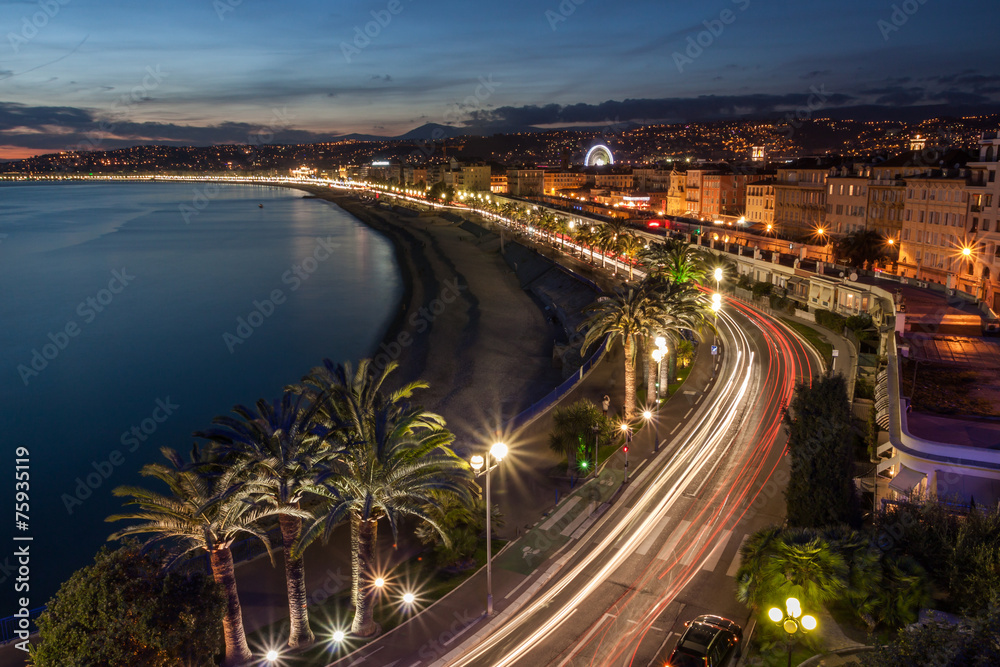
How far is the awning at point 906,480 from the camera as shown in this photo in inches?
705

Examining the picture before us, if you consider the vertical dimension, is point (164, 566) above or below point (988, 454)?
below

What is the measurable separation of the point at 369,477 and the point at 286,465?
6.92 ft

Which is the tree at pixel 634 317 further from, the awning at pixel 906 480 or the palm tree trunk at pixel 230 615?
the palm tree trunk at pixel 230 615

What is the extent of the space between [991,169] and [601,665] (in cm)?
4381

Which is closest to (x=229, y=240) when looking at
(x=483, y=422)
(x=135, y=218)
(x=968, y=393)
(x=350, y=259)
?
(x=350, y=259)

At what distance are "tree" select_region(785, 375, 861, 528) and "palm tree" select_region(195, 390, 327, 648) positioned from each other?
12.8 meters

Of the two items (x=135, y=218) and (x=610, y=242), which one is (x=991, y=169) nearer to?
(x=610, y=242)

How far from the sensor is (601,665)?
1516 cm

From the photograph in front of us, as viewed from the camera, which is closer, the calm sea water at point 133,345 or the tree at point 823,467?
the tree at point 823,467

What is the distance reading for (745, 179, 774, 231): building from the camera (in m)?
76.1

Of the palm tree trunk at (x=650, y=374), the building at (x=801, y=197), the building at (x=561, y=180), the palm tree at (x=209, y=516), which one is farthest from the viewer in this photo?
the building at (x=561, y=180)

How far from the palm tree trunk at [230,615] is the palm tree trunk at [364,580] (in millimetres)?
2663

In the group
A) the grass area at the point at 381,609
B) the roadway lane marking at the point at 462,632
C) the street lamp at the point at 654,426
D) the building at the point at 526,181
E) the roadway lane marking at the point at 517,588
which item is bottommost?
the grass area at the point at 381,609

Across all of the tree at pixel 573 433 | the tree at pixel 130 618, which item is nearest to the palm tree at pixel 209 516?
the tree at pixel 130 618
